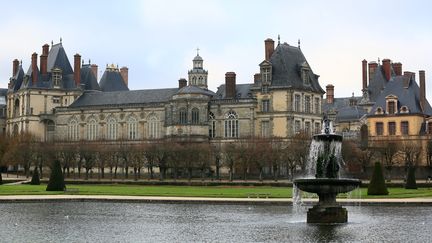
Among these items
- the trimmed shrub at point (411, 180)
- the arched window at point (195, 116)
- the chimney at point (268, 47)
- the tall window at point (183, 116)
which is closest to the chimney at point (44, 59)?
the tall window at point (183, 116)

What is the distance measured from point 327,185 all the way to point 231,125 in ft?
163

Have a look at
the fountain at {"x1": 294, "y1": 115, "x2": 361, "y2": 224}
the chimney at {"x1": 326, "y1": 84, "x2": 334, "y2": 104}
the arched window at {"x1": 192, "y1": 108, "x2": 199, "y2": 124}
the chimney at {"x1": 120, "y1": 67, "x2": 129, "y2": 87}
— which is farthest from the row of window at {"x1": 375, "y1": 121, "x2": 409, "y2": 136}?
the fountain at {"x1": 294, "y1": 115, "x2": 361, "y2": 224}

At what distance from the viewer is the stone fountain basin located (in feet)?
86.4

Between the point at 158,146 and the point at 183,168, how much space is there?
3008mm

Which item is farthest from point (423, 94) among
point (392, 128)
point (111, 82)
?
point (111, 82)

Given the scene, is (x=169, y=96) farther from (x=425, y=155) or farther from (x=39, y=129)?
(x=425, y=155)

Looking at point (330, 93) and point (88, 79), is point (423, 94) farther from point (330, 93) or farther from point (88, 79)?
point (88, 79)

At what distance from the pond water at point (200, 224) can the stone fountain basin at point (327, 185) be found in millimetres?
1186

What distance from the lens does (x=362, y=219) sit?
27.3 meters

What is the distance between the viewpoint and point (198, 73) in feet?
374

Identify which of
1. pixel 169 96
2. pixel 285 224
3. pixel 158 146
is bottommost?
pixel 285 224

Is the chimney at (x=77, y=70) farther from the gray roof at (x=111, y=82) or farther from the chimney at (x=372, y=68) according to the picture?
the chimney at (x=372, y=68)

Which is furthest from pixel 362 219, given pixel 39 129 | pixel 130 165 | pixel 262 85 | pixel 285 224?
pixel 39 129

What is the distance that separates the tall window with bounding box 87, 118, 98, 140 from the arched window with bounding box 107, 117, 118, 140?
56.2 inches
